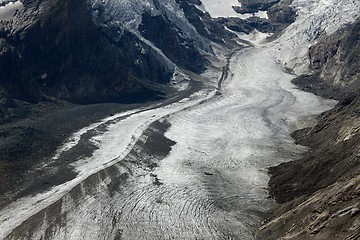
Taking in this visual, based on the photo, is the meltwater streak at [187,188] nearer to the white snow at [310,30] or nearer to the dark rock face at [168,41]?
the dark rock face at [168,41]

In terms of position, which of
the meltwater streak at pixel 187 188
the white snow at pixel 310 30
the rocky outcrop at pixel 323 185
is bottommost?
the meltwater streak at pixel 187 188

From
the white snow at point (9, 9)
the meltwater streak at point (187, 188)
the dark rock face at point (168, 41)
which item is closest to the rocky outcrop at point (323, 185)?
the meltwater streak at point (187, 188)

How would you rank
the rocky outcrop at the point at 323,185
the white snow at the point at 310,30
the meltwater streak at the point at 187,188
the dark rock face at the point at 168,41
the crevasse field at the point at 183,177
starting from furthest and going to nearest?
1. the white snow at the point at 310,30
2. the dark rock face at the point at 168,41
3. the crevasse field at the point at 183,177
4. the meltwater streak at the point at 187,188
5. the rocky outcrop at the point at 323,185

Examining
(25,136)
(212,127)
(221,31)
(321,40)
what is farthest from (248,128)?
(221,31)

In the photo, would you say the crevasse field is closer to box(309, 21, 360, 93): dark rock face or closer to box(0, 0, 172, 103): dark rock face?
box(0, 0, 172, 103): dark rock face

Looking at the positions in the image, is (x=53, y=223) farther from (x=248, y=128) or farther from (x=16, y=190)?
(x=248, y=128)

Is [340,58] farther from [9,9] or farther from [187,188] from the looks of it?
[187,188]
